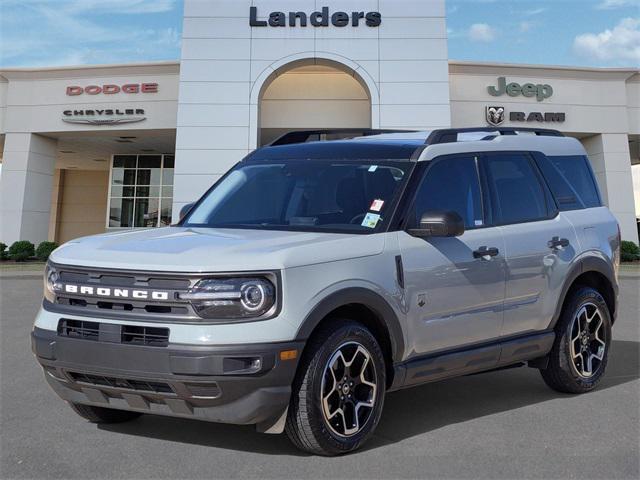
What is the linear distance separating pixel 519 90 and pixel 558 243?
77.6 ft

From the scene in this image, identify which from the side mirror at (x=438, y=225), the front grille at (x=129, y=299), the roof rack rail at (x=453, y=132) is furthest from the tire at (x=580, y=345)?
the front grille at (x=129, y=299)

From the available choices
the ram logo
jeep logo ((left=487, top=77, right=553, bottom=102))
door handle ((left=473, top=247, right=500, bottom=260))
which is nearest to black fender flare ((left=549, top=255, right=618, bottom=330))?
door handle ((left=473, top=247, right=500, bottom=260))

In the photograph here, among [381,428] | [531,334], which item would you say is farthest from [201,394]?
[531,334]

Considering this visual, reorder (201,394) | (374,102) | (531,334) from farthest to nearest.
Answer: (374,102) → (531,334) → (201,394)

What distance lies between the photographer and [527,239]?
529 centimetres

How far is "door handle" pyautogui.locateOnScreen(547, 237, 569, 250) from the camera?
5.47m

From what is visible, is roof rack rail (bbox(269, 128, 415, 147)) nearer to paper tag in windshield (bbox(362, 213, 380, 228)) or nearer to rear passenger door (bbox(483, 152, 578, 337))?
rear passenger door (bbox(483, 152, 578, 337))

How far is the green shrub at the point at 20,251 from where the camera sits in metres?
26.6

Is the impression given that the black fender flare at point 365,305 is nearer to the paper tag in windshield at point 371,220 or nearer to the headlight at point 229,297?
the headlight at point 229,297

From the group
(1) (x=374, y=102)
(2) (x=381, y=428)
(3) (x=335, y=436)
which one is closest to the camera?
(3) (x=335, y=436)

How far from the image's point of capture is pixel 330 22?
2416cm

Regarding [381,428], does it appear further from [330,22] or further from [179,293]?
[330,22]

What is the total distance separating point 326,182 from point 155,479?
2378 mm

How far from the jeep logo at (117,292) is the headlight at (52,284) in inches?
5.6
